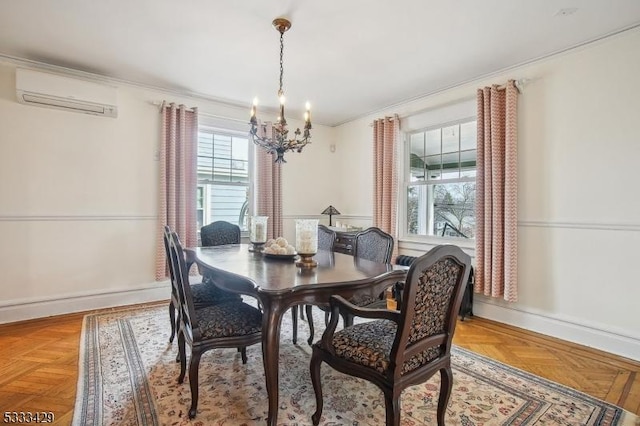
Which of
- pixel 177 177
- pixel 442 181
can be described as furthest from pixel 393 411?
pixel 177 177

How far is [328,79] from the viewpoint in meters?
3.66

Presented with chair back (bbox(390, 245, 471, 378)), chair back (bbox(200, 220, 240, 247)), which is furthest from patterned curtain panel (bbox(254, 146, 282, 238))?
chair back (bbox(390, 245, 471, 378))

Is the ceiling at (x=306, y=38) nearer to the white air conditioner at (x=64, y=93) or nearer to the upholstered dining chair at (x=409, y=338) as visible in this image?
the white air conditioner at (x=64, y=93)

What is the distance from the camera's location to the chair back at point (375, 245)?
2621 mm

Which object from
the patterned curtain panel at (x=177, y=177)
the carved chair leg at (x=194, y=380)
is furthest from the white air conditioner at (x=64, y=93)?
the carved chair leg at (x=194, y=380)

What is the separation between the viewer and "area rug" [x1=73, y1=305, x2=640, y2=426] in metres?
1.75

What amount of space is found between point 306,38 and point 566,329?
3359 mm

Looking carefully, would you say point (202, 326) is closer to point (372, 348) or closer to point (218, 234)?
point (372, 348)

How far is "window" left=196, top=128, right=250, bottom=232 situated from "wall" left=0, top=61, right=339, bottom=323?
1.72 feet

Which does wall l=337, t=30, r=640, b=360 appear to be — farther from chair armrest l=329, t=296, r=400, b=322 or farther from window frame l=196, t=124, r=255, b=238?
window frame l=196, t=124, r=255, b=238

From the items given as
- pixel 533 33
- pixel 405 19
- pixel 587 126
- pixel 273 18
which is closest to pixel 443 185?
pixel 587 126

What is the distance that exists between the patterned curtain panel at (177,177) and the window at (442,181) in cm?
274

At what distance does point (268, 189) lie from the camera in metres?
4.66

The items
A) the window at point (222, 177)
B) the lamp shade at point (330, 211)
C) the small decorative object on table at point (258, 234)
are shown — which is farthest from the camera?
the lamp shade at point (330, 211)
